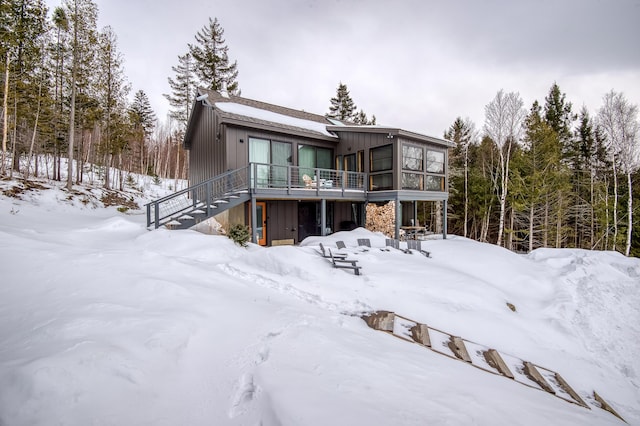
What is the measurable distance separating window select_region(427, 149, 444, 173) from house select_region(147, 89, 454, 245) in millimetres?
48

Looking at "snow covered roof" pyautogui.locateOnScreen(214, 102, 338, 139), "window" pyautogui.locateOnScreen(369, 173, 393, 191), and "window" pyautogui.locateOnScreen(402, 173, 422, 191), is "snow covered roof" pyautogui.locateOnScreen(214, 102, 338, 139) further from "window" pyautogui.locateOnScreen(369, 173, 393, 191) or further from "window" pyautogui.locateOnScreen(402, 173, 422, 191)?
"window" pyautogui.locateOnScreen(402, 173, 422, 191)

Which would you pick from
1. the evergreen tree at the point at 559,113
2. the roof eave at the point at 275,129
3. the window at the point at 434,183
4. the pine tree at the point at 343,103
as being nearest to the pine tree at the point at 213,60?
the pine tree at the point at 343,103

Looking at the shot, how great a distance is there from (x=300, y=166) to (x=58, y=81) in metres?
18.3

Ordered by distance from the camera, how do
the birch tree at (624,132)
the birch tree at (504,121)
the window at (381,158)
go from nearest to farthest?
1. the window at (381,158)
2. the birch tree at (624,132)
3. the birch tree at (504,121)

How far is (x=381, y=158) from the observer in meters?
12.4

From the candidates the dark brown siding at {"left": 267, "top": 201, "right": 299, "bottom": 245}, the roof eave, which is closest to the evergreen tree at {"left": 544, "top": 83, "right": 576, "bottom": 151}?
the roof eave

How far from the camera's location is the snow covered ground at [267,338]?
221 cm

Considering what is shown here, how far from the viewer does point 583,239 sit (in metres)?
21.1

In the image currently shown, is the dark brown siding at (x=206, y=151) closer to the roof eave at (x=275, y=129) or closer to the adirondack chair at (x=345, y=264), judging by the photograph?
the roof eave at (x=275, y=129)

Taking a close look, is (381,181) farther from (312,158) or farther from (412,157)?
(312,158)

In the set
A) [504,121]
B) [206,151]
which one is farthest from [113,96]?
[504,121]

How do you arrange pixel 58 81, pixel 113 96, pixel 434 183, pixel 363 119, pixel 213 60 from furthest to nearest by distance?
pixel 363 119 < pixel 213 60 < pixel 113 96 < pixel 58 81 < pixel 434 183

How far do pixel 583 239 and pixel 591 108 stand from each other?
972cm

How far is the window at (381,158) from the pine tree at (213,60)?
57.0ft
